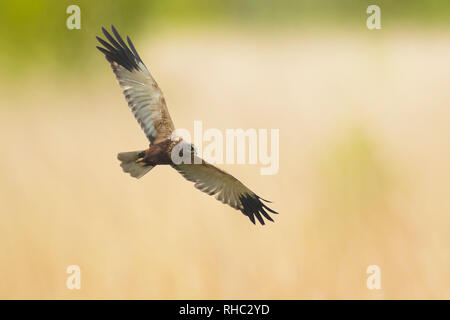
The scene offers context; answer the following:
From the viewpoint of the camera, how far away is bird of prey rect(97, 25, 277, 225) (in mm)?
4613

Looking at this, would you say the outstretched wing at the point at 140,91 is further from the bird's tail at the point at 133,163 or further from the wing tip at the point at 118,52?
the bird's tail at the point at 133,163

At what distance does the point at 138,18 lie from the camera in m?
9.11

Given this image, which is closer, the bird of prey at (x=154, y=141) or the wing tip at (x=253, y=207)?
the bird of prey at (x=154, y=141)

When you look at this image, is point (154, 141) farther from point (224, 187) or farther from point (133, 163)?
point (224, 187)

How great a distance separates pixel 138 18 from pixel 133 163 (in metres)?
4.81

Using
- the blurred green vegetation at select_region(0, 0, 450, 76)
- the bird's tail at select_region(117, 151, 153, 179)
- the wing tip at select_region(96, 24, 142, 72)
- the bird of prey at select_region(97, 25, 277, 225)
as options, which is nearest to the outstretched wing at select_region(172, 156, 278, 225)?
the bird of prey at select_region(97, 25, 277, 225)

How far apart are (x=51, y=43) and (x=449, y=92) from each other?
15.8 ft

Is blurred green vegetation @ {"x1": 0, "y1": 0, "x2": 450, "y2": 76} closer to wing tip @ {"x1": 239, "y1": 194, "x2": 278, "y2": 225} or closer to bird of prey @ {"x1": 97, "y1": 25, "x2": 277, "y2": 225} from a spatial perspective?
bird of prey @ {"x1": 97, "y1": 25, "x2": 277, "y2": 225}

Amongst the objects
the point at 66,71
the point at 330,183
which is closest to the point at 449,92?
the point at 330,183

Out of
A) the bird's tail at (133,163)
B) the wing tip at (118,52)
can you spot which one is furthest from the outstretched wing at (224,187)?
the wing tip at (118,52)

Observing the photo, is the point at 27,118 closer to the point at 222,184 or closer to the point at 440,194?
the point at 222,184

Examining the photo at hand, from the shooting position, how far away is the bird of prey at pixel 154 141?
15.1 ft

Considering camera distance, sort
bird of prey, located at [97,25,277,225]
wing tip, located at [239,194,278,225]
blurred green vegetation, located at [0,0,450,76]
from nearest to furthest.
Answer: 1. bird of prey, located at [97,25,277,225]
2. wing tip, located at [239,194,278,225]
3. blurred green vegetation, located at [0,0,450,76]

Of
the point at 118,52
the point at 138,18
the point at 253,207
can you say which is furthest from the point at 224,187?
the point at 138,18
